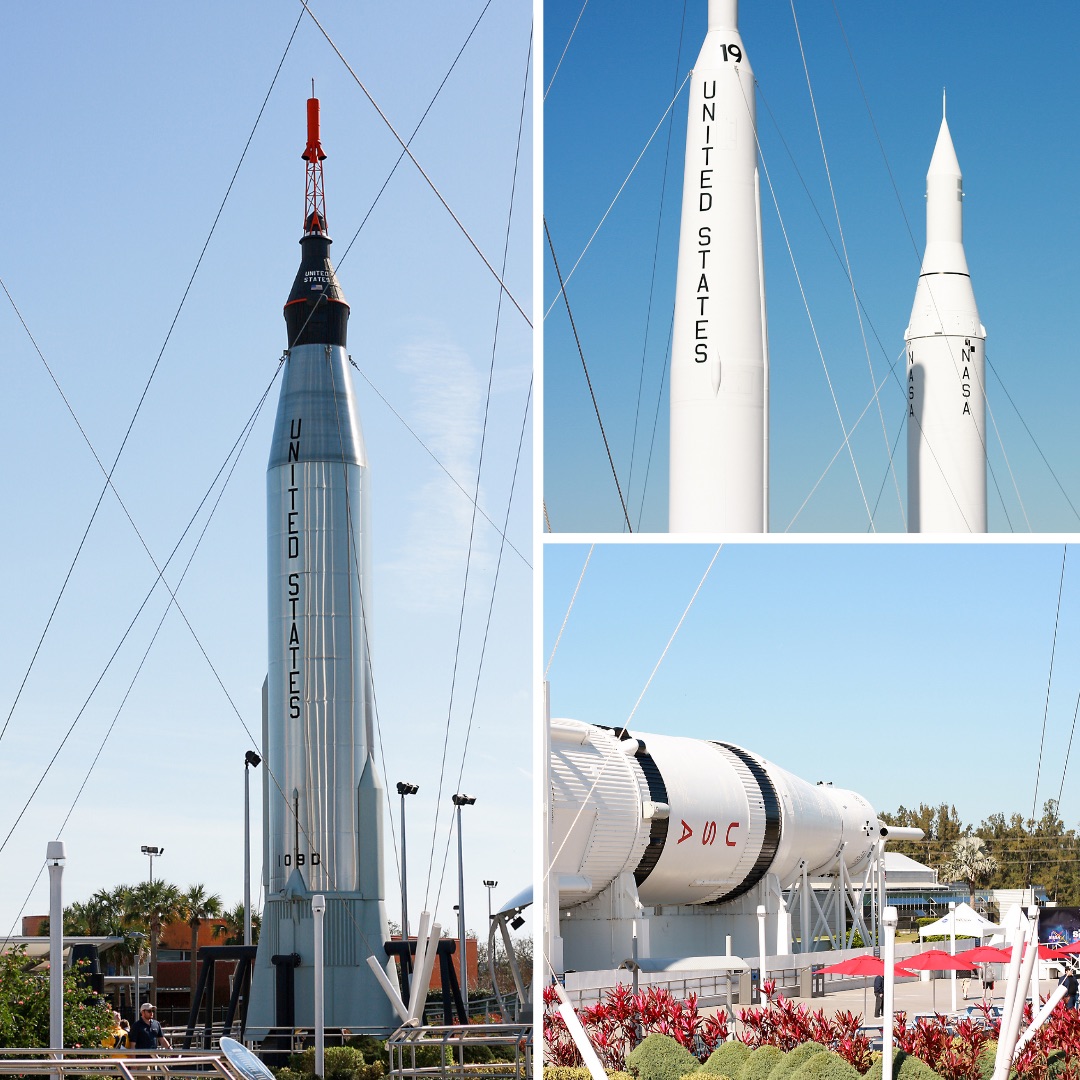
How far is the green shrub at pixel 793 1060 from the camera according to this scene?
35.9 feet

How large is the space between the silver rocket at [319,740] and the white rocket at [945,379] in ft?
49.9

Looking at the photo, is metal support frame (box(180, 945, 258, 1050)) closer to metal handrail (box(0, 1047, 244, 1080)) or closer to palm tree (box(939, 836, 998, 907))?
metal handrail (box(0, 1047, 244, 1080))

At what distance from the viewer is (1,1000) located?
1773 centimetres

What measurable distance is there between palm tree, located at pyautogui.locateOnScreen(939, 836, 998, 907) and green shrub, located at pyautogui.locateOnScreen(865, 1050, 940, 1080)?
3792 cm

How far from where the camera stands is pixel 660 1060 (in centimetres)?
1125

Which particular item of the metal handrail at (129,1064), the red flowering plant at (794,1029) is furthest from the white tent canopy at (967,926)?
the metal handrail at (129,1064)

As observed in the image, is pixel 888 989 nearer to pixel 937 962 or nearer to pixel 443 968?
pixel 937 962

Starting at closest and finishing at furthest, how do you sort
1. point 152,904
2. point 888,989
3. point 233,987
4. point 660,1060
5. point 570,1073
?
point 888,989
point 570,1073
point 660,1060
point 233,987
point 152,904

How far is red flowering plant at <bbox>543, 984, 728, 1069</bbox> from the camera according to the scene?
1165cm

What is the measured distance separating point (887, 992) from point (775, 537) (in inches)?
166

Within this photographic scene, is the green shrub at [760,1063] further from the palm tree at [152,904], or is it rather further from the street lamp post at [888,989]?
the palm tree at [152,904]

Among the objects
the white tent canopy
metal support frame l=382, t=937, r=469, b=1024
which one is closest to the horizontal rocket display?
the white tent canopy

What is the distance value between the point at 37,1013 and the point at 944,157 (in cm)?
1697

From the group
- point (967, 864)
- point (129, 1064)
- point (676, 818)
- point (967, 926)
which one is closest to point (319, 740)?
point (676, 818)
